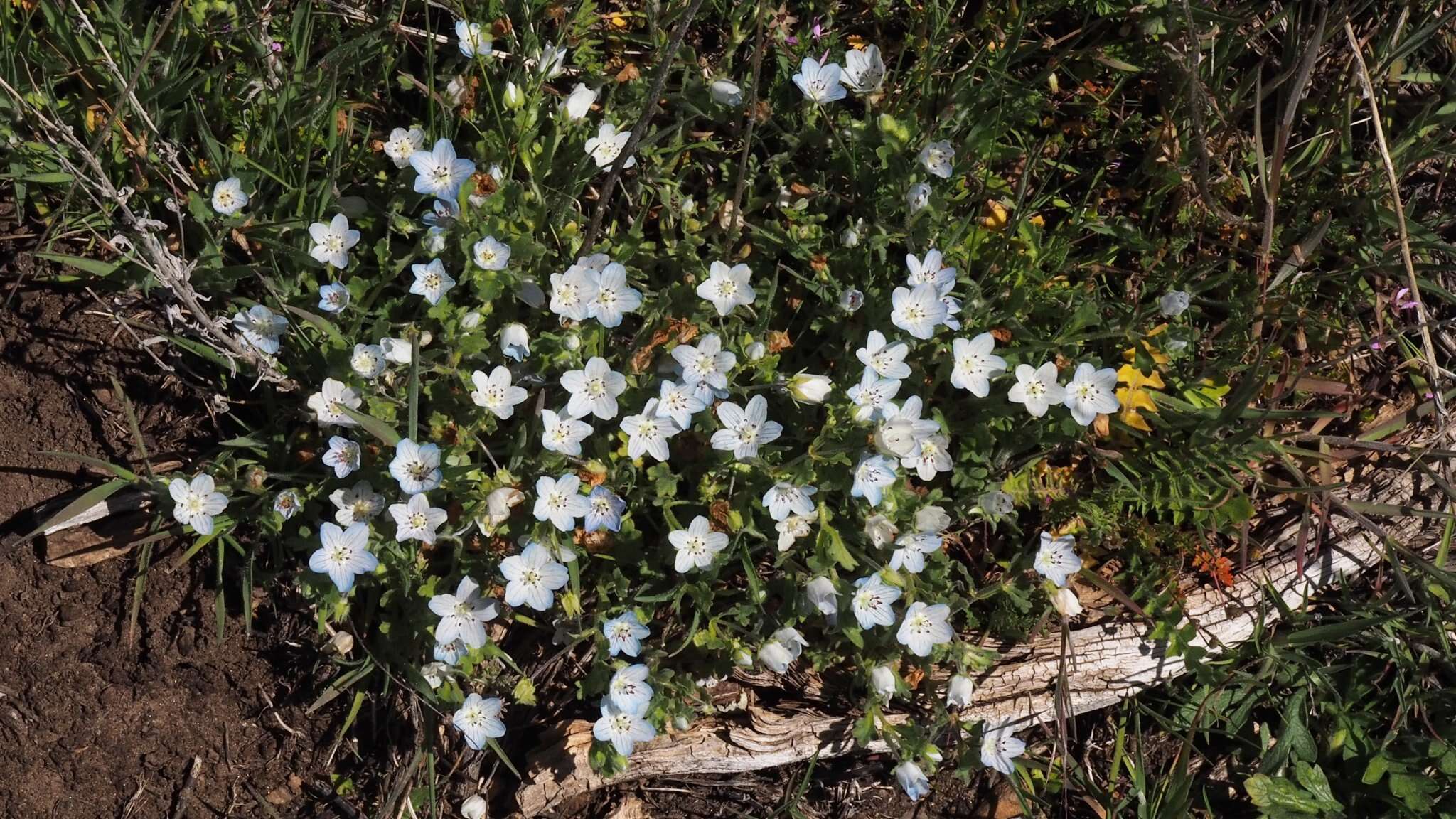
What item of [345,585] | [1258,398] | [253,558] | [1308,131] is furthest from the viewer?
[1308,131]

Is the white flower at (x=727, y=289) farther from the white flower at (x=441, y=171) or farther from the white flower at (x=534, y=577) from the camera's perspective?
the white flower at (x=534, y=577)

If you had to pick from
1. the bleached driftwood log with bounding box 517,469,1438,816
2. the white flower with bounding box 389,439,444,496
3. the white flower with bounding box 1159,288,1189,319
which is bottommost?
the bleached driftwood log with bounding box 517,469,1438,816

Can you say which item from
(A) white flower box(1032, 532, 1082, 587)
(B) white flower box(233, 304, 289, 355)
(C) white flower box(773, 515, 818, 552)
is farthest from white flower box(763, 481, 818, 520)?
(B) white flower box(233, 304, 289, 355)

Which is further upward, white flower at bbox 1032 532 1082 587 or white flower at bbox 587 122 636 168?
white flower at bbox 587 122 636 168

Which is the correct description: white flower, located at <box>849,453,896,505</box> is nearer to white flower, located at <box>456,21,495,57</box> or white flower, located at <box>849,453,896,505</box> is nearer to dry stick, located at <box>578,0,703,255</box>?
dry stick, located at <box>578,0,703,255</box>

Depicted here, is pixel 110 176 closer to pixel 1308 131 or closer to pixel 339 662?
pixel 339 662

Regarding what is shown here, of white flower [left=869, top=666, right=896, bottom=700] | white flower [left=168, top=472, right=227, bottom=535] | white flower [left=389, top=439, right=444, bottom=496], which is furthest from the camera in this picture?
white flower [left=869, top=666, right=896, bottom=700]

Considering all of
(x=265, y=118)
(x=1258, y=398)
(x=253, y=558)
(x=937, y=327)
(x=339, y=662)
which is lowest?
(x=339, y=662)

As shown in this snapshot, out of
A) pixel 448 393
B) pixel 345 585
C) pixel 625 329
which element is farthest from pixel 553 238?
pixel 345 585

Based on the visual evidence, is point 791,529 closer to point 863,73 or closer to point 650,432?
point 650,432
